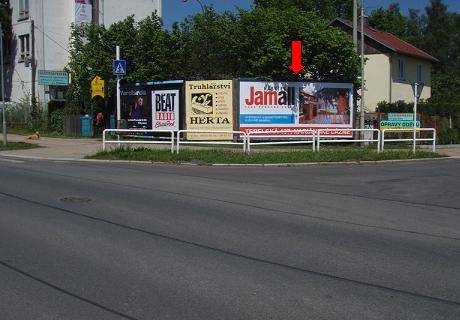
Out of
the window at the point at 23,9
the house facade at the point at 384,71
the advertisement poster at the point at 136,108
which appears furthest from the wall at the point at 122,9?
the advertisement poster at the point at 136,108

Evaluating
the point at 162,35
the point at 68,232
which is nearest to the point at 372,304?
the point at 68,232

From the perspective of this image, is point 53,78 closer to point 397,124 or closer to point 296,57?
point 296,57

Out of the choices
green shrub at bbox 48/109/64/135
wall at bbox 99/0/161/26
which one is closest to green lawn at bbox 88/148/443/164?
green shrub at bbox 48/109/64/135

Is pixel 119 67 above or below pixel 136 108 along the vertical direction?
above

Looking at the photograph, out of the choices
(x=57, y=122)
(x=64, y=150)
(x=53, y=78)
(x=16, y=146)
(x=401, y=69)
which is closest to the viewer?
(x=64, y=150)

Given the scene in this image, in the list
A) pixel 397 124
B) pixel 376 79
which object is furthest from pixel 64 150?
pixel 376 79

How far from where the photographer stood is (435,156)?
2267 centimetres

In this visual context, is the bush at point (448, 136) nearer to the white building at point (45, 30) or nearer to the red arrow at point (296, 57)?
the red arrow at point (296, 57)

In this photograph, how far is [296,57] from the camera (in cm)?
2750

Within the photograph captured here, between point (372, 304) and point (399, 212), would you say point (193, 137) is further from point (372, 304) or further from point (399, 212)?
point (372, 304)

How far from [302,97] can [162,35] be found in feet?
33.5

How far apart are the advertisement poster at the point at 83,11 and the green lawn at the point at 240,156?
25.4m

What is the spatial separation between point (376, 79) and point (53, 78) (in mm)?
23162

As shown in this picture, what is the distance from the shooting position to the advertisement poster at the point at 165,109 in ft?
92.5
